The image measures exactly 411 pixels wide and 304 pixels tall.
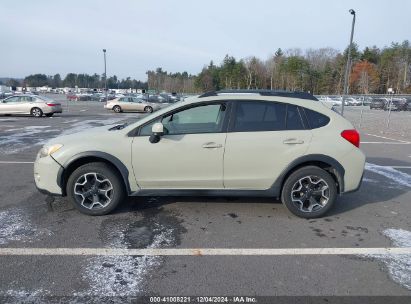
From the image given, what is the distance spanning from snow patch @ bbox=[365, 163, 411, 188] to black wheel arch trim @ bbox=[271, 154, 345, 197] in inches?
100.0

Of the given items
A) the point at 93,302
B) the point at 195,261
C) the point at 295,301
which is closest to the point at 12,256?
the point at 93,302

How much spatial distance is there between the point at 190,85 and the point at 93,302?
11511 centimetres

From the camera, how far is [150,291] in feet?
9.32

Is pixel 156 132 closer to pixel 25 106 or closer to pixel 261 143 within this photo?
pixel 261 143

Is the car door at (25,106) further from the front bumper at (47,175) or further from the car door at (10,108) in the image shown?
the front bumper at (47,175)

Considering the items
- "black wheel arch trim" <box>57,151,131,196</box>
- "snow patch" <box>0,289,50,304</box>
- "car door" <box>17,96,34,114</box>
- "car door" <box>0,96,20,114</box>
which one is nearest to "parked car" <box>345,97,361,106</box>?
"car door" <box>17,96,34,114</box>

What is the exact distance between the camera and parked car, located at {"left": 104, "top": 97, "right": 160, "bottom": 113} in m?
29.2

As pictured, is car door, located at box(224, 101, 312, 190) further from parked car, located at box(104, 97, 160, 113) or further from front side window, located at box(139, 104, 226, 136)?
parked car, located at box(104, 97, 160, 113)

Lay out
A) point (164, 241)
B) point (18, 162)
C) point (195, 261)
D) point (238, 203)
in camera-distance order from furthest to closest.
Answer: point (18, 162)
point (238, 203)
point (164, 241)
point (195, 261)

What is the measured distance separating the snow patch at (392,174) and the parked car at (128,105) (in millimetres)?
23520

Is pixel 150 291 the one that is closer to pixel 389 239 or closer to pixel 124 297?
pixel 124 297

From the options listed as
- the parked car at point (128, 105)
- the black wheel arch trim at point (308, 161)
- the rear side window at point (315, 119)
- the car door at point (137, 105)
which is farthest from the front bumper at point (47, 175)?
the car door at point (137, 105)

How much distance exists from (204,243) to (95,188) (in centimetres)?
169

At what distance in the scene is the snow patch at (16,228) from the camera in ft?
12.4
